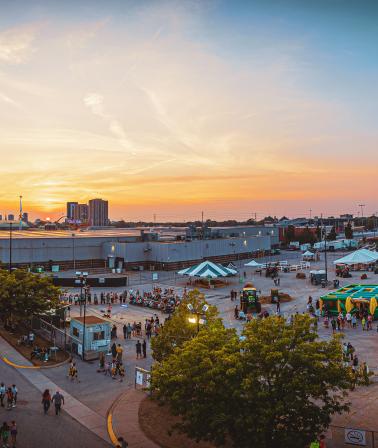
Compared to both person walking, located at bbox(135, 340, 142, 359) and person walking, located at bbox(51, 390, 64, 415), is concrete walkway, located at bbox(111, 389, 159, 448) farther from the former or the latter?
person walking, located at bbox(135, 340, 142, 359)

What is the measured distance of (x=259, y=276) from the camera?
62.8 metres

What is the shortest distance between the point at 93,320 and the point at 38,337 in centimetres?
605

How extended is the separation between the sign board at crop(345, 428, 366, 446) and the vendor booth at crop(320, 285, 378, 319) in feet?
69.8

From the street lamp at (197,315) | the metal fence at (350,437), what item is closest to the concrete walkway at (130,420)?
the street lamp at (197,315)

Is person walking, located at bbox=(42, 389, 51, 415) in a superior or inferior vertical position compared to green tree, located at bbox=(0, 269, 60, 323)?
inferior

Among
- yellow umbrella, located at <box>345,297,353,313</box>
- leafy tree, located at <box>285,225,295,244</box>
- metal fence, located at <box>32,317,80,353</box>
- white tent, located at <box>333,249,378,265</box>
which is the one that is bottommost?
metal fence, located at <box>32,317,80,353</box>

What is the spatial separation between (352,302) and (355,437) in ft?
71.7

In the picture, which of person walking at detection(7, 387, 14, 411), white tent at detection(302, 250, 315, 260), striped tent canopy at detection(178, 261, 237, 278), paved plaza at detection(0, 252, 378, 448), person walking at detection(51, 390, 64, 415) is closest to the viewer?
paved plaza at detection(0, 252, 378, 448)

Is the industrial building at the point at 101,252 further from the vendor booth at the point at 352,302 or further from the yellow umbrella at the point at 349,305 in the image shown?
the yellow umbrella at the point at 349,305

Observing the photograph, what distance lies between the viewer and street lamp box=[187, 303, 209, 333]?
65.6 feet

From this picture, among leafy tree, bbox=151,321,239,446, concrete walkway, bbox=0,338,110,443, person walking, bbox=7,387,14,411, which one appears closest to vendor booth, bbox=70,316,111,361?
concrete walkway, bbox=0,338,110,443

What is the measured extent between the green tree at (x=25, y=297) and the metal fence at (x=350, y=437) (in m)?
22.0

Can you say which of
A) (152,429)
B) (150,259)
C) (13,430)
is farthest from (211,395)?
(150,259)

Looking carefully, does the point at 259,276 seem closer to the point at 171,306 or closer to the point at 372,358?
the point at 171,306
